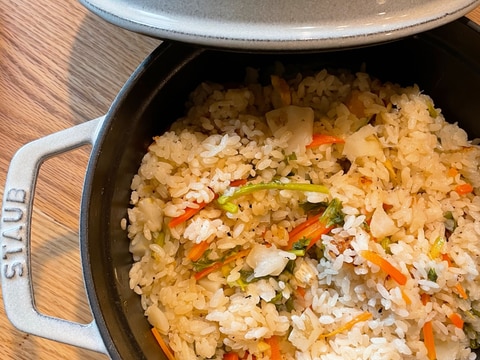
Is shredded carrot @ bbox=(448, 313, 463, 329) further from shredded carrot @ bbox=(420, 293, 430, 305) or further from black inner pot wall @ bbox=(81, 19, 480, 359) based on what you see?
black inner pot wall @ bbox=(81, 19, 480, 359)

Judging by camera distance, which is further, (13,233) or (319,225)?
(319,225)

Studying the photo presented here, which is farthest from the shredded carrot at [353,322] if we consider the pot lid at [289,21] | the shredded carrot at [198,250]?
the pot lid at [289,21]

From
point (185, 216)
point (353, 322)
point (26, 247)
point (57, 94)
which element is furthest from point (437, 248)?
point (57, 94)

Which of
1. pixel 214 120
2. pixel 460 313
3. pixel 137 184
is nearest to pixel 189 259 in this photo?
pixel 137 184

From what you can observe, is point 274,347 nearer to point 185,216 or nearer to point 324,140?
point 185,216

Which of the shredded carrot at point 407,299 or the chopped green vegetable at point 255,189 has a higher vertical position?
the chopped green vegetable at point 255,189

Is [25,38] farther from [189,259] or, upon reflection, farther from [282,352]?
[282,352]

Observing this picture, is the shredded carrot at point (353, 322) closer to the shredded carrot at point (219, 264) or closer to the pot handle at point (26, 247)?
the shredded carrot at point (219, 264)
